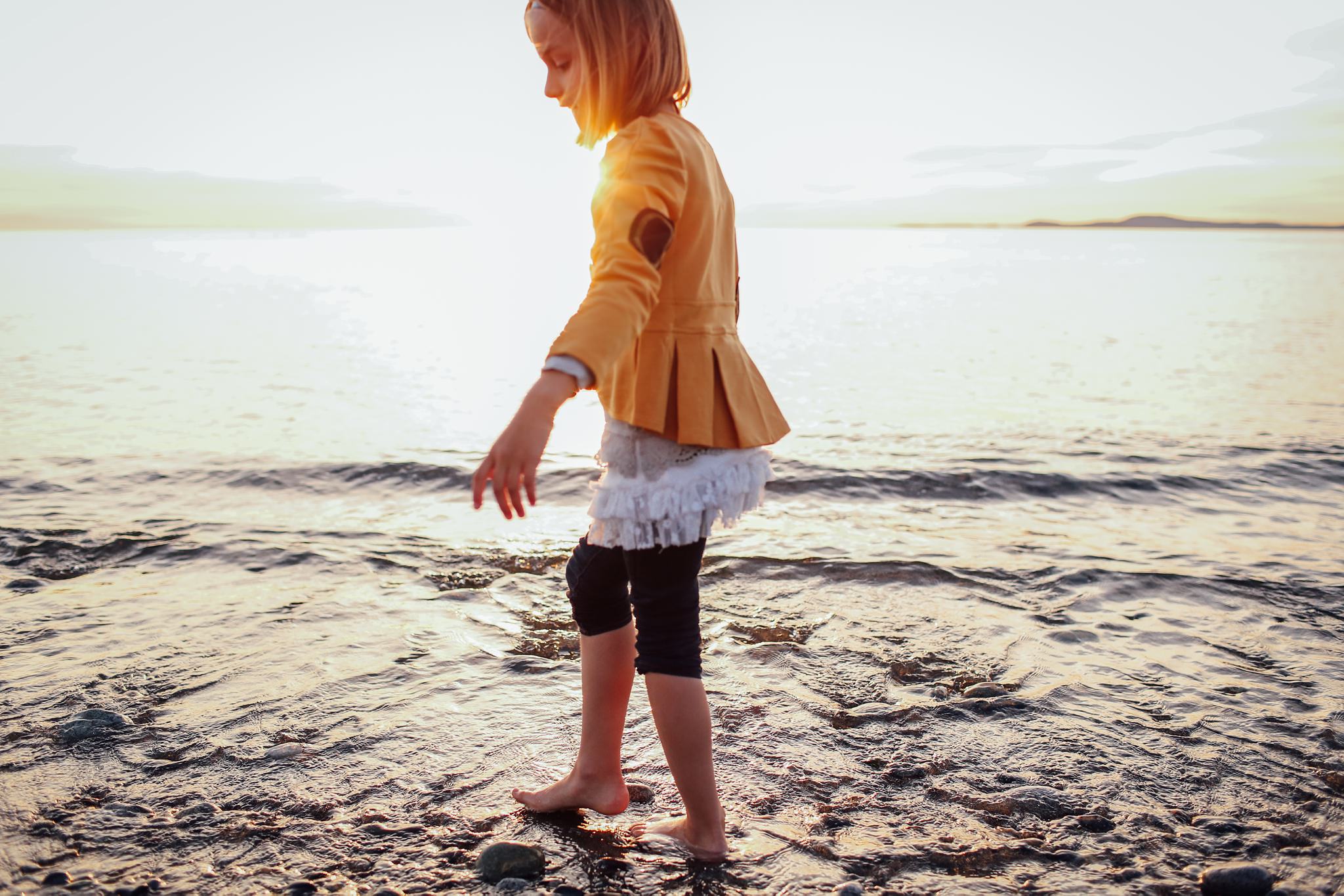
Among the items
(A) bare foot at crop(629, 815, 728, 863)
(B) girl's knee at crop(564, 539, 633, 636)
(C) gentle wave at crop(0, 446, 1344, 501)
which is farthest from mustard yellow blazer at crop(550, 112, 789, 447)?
(C) gentle wave at crop(0, 446, 1344, 501)

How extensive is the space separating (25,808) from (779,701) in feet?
7.00

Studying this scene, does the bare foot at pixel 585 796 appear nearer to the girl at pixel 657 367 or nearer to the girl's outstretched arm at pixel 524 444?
the girl at pixel 657 367

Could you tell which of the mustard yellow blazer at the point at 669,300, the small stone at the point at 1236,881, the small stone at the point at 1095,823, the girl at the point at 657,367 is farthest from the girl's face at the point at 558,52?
the small stone at the point at 1236,881

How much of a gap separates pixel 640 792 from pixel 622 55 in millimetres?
1868

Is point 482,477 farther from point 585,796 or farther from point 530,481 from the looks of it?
point 585,796

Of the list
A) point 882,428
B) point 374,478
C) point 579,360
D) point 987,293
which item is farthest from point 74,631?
point 987,293

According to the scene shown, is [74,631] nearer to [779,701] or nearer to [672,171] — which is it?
[779,701]

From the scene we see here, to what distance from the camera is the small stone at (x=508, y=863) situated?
86.0 inches

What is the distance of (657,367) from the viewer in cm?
200

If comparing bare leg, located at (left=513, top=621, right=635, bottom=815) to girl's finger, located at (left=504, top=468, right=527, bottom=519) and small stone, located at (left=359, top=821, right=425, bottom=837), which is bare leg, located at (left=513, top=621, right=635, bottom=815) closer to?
small stone, located at (left=359, top=821, right=425, bottom=837)

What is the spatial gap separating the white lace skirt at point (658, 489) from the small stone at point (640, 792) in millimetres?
870

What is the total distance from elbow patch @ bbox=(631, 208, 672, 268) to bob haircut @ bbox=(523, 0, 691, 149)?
326mm

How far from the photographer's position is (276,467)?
7340 mm

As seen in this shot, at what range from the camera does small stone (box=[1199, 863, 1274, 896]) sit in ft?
7.00
